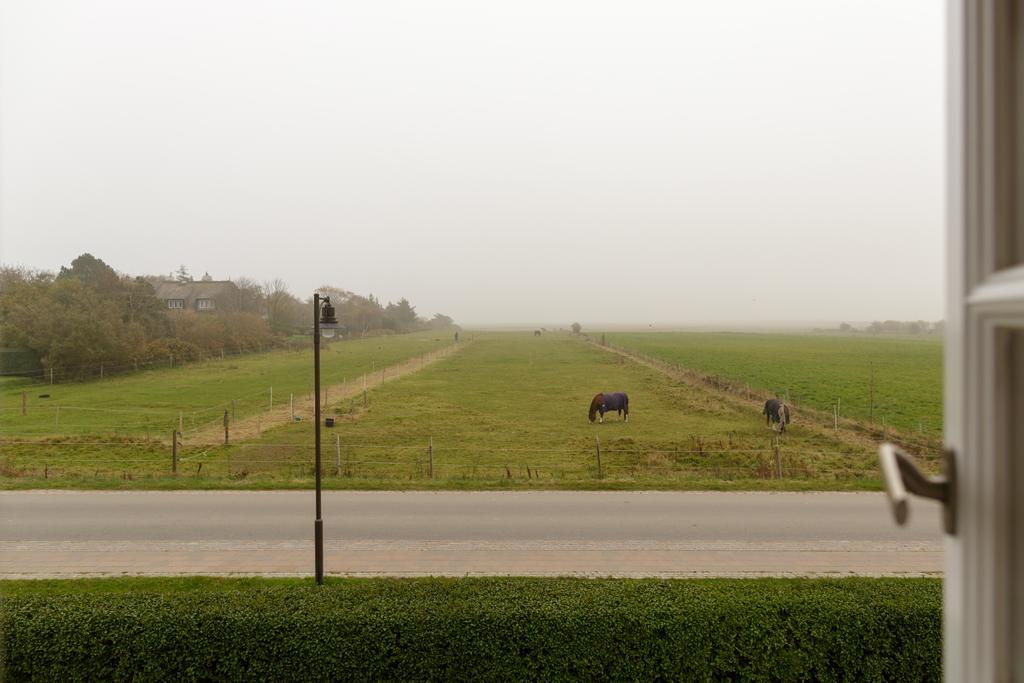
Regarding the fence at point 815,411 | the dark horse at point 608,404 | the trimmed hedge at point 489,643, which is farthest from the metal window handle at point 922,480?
the dark horse at point 608,404

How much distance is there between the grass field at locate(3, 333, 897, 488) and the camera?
13.4 m

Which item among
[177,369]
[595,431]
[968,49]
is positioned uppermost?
[968,49]

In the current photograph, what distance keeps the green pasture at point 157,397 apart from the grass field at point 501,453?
335cm

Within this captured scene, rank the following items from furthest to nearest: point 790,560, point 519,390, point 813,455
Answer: point 519,390 < point 813,455 < point 790,560

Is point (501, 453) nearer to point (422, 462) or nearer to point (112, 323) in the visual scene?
point (422, 462)

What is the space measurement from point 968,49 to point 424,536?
987 cm

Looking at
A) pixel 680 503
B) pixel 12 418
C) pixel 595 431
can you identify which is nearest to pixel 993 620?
pixel 680 503

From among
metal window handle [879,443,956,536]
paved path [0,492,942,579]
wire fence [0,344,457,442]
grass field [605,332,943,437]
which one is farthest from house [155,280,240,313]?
metal window handle [879,443,956,536]

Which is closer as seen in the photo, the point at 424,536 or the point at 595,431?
the point at 424,536

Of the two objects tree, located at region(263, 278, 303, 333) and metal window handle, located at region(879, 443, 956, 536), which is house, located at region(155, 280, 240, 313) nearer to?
tree, located at region(263, 278, 303, 333)

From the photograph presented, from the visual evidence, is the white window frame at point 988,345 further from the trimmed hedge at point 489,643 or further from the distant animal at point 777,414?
the distant animal at point 777,414

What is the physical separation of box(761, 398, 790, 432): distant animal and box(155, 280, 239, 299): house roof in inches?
1219

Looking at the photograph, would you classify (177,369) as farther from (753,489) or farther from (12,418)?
(753,489)

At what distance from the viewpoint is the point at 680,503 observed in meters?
11.5
